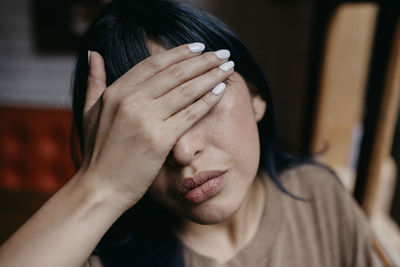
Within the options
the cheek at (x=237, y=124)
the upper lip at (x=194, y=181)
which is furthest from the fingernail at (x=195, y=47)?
the upper lip at (x=194, y=181)

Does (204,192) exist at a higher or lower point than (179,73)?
lower

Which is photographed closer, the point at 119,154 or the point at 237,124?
the point at 119,154

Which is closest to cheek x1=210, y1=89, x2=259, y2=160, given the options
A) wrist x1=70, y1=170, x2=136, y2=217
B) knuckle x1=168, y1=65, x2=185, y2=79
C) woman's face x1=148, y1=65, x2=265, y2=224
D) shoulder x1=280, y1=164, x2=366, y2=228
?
woman's face x1=148, y1=65, x2=265, y2=224

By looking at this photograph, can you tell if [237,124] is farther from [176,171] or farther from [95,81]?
[95,81]

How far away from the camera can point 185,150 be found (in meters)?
0.49

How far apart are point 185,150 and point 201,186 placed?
0.30ft

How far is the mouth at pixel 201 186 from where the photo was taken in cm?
54

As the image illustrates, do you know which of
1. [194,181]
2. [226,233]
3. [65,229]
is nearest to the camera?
[65,229]

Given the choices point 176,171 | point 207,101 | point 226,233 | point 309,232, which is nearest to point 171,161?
point 176,171

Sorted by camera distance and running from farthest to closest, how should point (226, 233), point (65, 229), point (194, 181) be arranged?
A: point (226, 233) < point (194, 181) < point (65, 229)

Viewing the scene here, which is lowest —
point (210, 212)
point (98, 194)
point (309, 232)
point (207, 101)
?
point (309, 232)

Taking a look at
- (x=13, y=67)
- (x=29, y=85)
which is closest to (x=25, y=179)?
(x=29, y=85)

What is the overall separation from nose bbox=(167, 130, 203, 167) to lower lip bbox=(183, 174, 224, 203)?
61 millimetres

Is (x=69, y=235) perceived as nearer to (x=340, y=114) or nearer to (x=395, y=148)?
(x=395, y=148)
